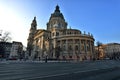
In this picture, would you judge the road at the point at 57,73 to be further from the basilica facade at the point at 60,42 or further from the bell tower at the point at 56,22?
the bell tower at the point at 56,22

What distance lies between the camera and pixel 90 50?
96.6 meters

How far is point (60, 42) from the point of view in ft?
315

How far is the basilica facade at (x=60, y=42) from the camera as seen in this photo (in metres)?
91.6

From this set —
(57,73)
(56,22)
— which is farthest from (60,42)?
(57,73)

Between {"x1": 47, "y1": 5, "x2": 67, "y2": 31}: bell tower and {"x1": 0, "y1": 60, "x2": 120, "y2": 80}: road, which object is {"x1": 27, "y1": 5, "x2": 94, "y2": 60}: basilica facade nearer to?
{"x1": 47, "y1": 5, "x2": 67, "y2": 31}: bell tower

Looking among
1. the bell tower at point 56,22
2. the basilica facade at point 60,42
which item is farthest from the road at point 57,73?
the bell tower at point 56,22

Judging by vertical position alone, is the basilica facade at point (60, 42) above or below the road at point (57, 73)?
above

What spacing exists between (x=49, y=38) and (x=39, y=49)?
1199cm

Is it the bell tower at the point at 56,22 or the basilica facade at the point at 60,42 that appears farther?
the bell tower at the point at 56,22

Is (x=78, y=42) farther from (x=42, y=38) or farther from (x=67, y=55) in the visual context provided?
(x=42, y=38)

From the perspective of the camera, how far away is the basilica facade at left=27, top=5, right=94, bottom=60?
9156cm

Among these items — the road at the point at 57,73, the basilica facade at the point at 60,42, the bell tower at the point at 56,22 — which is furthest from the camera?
the bell tower at the point at 56,22

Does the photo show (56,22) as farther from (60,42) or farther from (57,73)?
(57,73)

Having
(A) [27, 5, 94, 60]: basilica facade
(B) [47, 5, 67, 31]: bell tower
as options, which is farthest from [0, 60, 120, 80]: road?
(B) [47, 5, 67, 31]: bell tower
